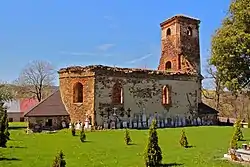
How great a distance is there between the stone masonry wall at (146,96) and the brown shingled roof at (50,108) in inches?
154

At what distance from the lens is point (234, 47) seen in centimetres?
2175

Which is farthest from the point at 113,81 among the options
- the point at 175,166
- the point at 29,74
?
the point at 29,74

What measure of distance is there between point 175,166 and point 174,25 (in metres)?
31.7

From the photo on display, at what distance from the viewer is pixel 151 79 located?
37.7 m

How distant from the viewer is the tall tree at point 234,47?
21375 mm

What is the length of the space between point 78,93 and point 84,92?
200cm

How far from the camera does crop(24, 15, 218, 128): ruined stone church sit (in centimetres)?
3444

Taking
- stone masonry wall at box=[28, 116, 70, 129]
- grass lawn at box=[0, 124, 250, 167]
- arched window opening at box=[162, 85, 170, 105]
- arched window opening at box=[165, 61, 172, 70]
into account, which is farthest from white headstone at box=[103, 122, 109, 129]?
arched window opening at box=[165, 61, 172, 70]

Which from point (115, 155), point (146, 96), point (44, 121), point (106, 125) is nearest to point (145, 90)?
point (146, 96)

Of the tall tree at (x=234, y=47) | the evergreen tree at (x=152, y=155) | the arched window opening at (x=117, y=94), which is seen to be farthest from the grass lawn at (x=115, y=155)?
the arched window opening at (x=117, y=94)

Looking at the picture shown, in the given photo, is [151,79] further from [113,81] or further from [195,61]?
[195,61]

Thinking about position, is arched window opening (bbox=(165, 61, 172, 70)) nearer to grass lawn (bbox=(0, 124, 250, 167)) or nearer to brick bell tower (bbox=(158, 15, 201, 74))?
brick bell tower (bbox=(158, 15, 201, 74))

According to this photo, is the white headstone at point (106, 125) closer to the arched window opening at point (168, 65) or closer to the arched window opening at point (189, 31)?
the arched window opening at point (168, 65)

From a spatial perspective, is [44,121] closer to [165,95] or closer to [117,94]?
[117,94]
